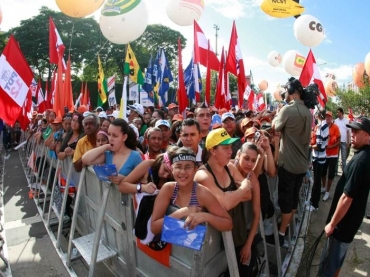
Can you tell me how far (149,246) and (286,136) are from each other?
2.45 meters

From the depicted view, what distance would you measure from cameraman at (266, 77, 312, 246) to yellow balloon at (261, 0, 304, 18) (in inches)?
180

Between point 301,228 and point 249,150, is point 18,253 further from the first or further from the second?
point 301,228

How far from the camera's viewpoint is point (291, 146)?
3715 millimetres


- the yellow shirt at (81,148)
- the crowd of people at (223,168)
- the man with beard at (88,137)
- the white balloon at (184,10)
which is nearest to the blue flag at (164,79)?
the white balloon at (184,10)

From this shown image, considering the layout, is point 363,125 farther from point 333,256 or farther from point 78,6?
point 78,6

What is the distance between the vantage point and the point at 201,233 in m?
1.75

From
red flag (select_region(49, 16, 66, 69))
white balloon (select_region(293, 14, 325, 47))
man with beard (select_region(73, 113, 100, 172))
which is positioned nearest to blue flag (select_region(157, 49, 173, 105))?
red flag (select_region(49, 16, 66, 69))

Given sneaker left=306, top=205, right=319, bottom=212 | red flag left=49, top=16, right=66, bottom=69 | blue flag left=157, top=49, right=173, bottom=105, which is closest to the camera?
sneaker left=306, top=205, right=319, bottom=212

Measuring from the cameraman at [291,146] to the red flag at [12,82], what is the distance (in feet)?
14.4

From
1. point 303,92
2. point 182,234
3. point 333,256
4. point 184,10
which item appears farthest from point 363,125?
point 184,10

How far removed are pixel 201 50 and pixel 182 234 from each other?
640cm

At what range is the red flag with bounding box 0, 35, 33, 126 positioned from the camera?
15.5 feet

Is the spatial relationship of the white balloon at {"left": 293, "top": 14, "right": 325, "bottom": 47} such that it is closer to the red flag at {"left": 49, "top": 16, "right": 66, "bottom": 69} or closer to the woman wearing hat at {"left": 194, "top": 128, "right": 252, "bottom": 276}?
the red flag at {"left": 49, "top": 16, "right": 66, "bottom": 69}

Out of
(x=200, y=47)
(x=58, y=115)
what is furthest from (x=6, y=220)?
(x=200, y=47)
